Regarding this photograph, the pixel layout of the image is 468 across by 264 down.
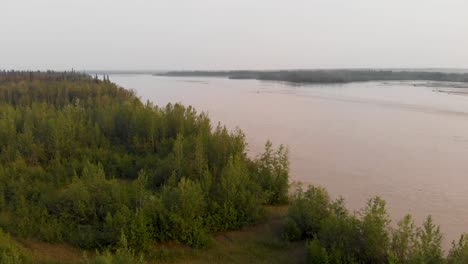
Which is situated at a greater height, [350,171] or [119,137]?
[119,137]

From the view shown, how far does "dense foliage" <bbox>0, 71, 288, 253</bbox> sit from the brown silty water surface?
3584 mm

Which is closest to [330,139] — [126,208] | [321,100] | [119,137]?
[119,137]

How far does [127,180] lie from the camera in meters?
11.0

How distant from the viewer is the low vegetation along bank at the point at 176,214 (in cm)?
671

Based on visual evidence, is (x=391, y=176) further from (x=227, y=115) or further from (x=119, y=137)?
(x=227, y=115)

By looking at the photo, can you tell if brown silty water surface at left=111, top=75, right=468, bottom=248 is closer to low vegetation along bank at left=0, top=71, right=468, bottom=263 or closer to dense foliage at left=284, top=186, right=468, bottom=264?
low vegetation along bank at left=0, top=71, right=468, bottom=263

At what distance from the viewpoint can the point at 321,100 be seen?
3738 cm

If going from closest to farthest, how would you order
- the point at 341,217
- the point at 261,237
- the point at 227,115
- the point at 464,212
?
the point at 341,217, the point at 261,237, the point at 464,212, the point at 227,115

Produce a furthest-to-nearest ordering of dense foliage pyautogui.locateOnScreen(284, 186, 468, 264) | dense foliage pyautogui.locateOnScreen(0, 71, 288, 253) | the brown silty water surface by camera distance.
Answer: the brown silty water surface
dense foliage pyautogui.locateOnScreen(0, 71, 288, 253)
dense foliage pyautogui.locateOnScreen(284, 186, 468, 264)

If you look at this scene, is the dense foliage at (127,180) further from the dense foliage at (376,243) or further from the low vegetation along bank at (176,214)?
the dense foliage at (376,243)

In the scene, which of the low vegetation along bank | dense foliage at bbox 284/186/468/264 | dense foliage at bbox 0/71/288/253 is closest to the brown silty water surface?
the low vegetation along bank

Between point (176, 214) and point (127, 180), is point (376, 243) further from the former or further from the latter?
point (127, 180)

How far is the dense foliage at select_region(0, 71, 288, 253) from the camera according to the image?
775 cm

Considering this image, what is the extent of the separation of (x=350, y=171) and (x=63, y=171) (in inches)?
383
